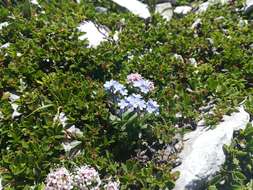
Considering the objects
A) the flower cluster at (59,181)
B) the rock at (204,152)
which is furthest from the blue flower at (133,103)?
the flower cluster at (59,181)

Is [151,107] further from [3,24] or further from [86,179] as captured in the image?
[3,24]

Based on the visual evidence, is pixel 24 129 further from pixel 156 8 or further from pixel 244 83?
pixel 156 8

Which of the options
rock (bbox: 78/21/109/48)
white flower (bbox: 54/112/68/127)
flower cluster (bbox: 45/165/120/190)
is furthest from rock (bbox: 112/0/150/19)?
flower cluster (bbox: 45/165/120/190)

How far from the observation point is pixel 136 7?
9078 mm

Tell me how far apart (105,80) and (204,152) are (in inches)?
83.6

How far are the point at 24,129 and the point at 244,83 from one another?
325 cm

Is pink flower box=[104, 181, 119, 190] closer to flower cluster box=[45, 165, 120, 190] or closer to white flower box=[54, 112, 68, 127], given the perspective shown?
flower cluster box=[45, 165, 120, 190]

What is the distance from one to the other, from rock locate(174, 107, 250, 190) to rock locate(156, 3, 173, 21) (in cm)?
358

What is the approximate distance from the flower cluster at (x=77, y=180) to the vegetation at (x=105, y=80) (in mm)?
325

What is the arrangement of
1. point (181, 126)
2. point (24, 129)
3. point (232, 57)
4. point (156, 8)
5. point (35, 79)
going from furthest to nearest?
point (156, 8)
point (232, 57)
point (35, 79)
point (181, 126)
point (24, 129)

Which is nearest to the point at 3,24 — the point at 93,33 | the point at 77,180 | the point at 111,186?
the point at 93,33

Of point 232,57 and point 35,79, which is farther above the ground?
point 35,79

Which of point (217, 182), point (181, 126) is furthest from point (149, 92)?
point (217, 182)

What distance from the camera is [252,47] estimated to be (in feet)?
25.8
